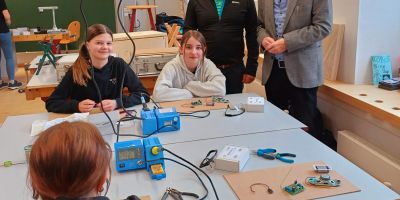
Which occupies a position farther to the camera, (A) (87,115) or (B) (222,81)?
(B) (222,81)

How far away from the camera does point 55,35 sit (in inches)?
219

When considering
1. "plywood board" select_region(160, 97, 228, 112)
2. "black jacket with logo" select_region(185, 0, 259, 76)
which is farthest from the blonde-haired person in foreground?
"black jacket with logo" select_region(185, 0, 259, 76)

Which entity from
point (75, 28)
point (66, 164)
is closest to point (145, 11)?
point (75, 28)

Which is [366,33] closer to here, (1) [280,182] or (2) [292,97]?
(2) [292,97]

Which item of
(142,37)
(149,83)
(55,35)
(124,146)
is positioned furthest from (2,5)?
(124,146)

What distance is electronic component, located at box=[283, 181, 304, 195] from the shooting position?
1167 mm

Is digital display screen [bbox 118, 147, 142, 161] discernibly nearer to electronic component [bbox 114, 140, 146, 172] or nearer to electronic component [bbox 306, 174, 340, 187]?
electronic component [bbox 114, 140, 146, 172]

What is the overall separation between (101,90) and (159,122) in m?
0.71

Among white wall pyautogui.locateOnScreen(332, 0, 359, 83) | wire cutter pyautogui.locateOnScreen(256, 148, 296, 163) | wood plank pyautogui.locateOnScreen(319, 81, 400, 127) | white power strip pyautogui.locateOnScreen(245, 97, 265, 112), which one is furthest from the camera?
white wall pyautogui.locateOnScreen(332, 0, 359, 83)

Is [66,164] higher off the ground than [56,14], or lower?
lower

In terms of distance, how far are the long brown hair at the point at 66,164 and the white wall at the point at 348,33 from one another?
2.07 m

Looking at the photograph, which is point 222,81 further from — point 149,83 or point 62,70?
point 62,70

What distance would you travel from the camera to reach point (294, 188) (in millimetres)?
1176

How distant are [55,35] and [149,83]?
3262 mm
